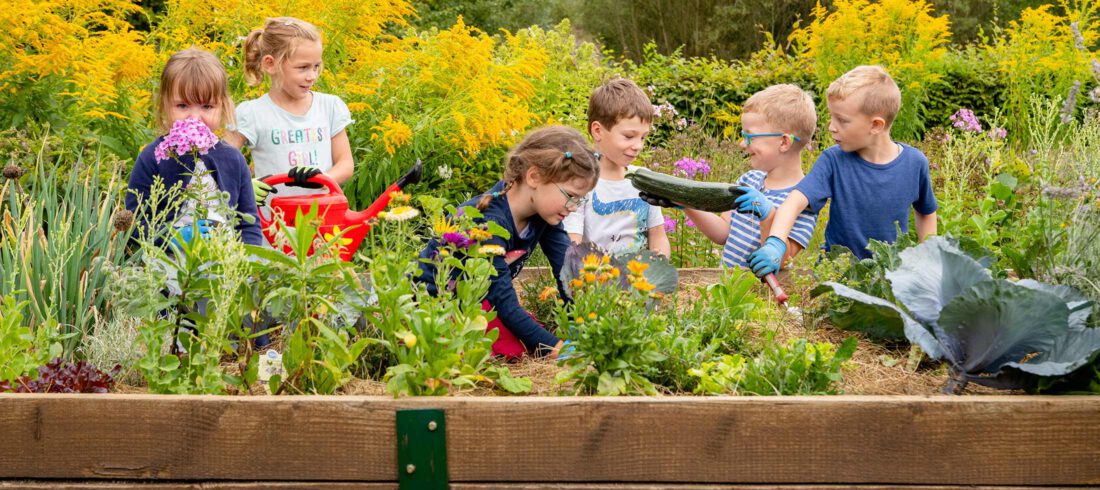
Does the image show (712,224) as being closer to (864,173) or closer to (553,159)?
(864,173)

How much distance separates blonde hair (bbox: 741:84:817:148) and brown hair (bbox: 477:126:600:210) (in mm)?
1079

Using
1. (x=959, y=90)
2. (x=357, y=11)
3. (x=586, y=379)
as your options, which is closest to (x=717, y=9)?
(x=959, y=90)

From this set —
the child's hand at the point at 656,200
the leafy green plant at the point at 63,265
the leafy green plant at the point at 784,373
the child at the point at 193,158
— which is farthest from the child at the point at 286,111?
the leafy green plant at the point at 784,373

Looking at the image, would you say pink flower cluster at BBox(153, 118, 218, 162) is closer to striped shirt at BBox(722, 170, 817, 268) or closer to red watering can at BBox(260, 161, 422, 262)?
red watering can at BBox(260, 161, 422, 262)

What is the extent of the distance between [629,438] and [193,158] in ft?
6.00

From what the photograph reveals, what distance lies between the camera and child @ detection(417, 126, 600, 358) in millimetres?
2650

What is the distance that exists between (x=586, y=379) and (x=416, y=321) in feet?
1.43

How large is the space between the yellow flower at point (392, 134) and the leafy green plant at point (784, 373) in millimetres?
2633

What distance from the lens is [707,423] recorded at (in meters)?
1.98

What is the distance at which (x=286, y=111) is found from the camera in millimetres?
3918

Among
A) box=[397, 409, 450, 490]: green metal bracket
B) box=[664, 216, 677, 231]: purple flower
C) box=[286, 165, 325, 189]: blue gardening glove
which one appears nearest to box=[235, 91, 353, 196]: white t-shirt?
box=[286, 165, 325, 189]: blue gardening glove

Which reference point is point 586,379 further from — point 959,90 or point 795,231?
point 959,90

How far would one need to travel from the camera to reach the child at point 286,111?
3781 millimetres

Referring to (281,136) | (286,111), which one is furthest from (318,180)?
(286,111)
